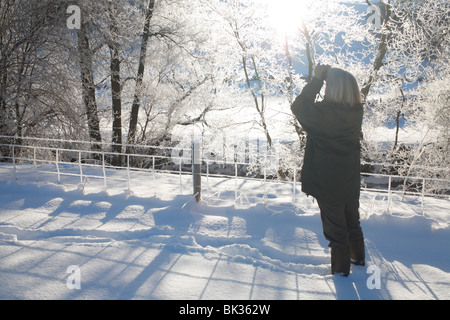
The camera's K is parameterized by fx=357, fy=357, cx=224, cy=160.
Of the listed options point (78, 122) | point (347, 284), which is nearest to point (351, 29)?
point (78, 122)

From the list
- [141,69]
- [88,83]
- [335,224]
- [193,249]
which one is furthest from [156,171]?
[335,224]

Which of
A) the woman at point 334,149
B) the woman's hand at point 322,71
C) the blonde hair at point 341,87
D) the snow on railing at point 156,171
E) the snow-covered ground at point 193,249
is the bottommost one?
the snow-covered ground at point 193,249

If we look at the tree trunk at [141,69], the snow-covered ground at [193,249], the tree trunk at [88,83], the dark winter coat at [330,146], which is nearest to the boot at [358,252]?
the snow-covered ground at [193,249]

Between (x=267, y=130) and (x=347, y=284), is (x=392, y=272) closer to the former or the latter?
(x=347, y=284)

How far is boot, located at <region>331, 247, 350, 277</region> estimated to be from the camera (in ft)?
10.2

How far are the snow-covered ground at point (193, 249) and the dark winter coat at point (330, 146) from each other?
0.78 m

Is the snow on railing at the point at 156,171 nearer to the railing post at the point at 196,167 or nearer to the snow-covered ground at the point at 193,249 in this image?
the railing post at the point at 196,167

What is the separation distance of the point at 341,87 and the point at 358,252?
5.11 feet

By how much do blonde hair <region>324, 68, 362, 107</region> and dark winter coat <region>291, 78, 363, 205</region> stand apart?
5 cm

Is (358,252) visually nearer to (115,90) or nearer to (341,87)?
(341,87)

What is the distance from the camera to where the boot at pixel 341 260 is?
10.2 ft

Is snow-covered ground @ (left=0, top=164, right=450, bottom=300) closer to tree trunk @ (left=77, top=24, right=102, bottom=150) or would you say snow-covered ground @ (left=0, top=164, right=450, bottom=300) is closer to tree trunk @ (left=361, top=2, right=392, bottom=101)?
tree trunk @ (left=77, top=24, right=102, bottom=150)

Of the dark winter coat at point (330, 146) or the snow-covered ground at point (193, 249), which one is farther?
the dark winter coat at point (330, 146)
